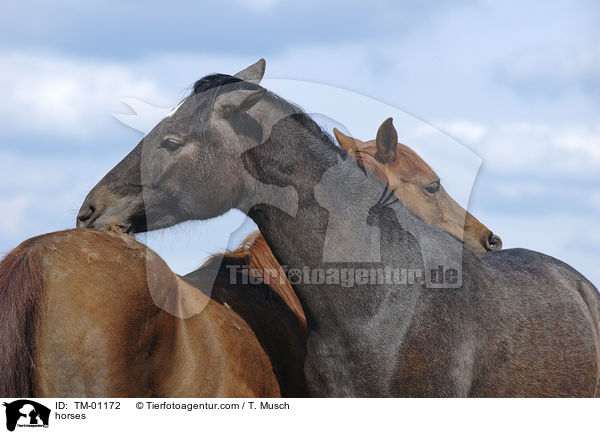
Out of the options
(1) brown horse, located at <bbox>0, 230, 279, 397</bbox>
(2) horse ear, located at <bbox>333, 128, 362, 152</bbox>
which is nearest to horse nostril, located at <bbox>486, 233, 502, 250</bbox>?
(2) horse ear, located at <bbox>333, 128, 362, 152</bbox>

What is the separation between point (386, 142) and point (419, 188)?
590mm

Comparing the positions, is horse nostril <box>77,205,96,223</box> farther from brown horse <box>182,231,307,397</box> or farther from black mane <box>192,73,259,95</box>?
black mane <box>192,73,259,95</box>

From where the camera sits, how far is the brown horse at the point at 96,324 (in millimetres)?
3438

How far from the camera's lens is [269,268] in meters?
5.18

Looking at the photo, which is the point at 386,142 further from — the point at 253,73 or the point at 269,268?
the point at 253,73

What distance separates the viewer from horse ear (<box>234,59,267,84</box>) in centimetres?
450

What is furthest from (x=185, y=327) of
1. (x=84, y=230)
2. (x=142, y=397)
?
(x=84, y=230)

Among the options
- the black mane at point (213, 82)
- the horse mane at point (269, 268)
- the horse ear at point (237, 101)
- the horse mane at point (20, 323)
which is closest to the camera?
the horse mane at point (20, 323)

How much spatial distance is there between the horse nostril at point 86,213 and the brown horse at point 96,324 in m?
0.41

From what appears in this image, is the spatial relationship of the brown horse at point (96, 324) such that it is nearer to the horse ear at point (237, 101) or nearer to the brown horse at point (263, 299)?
the brown horse at point (263, 299)

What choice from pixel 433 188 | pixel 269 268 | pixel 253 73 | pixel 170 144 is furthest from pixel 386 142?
pixel 170 144
